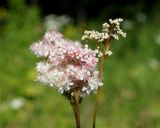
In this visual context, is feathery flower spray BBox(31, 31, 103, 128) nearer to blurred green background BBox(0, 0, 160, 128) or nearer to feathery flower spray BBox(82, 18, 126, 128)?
feathery flower spray BBox(82, 18, 126, 128)

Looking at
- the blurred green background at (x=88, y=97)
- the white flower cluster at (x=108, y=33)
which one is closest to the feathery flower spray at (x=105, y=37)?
the white flower cluster at (x=108, y=33)

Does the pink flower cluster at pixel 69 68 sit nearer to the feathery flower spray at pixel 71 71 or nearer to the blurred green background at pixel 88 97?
the feathery flower spray at pixel 71 71

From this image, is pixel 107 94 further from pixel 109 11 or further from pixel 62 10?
pixel 62 10

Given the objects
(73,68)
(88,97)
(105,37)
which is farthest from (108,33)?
(88,97)

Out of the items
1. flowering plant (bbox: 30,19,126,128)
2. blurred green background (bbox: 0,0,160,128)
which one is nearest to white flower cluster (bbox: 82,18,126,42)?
flowering plant (bbox: 30,19,126,128)

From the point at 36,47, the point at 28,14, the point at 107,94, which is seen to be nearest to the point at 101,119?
the point at 107,94

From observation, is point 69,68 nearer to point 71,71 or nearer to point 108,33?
point 71,71
